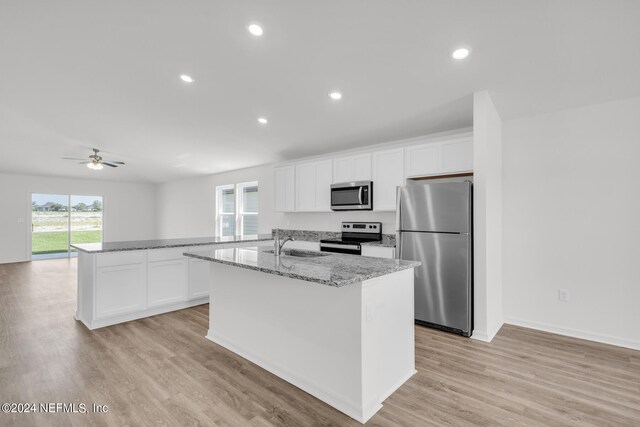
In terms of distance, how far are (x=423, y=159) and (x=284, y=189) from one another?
2724mm

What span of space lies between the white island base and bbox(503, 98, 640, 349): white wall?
1999 mm

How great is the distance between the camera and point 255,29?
2.27 m

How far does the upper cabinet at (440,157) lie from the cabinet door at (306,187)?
177 cm

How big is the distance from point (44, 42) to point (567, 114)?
517 centimetres

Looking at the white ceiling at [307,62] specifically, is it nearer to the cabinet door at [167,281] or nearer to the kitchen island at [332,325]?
the kitchen island at [332,325]

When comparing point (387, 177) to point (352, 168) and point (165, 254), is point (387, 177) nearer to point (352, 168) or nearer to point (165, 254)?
point (352, 168)

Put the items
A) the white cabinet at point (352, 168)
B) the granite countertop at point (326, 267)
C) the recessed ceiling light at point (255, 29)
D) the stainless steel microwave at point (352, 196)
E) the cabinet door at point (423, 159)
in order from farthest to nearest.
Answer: the white cabinet at point (352, 168) → the stainless steel microwave at point (352, 196) → the cabinet door at point (423, 159) → the recessed ceiling light at point (255, 29) → the granite countertop at point (326, 267)

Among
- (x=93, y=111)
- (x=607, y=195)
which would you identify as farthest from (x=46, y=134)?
(x=607, y=195)

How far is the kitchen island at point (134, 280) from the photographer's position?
3.30 m

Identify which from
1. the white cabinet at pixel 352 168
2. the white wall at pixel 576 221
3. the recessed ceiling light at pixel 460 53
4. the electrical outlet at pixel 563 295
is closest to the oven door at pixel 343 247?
the white cabinet at pixel 352 168

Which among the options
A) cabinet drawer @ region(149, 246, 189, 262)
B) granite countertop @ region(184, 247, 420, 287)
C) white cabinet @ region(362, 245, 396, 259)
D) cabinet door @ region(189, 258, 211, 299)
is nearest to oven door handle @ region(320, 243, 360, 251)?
white cabinet @ region(362, 245, 396, 259)

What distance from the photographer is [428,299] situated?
3396 mm

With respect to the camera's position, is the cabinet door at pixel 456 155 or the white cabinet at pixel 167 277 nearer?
the cabinet door at pixel 456 155

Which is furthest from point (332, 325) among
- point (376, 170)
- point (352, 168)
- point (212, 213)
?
point (212, 213)
